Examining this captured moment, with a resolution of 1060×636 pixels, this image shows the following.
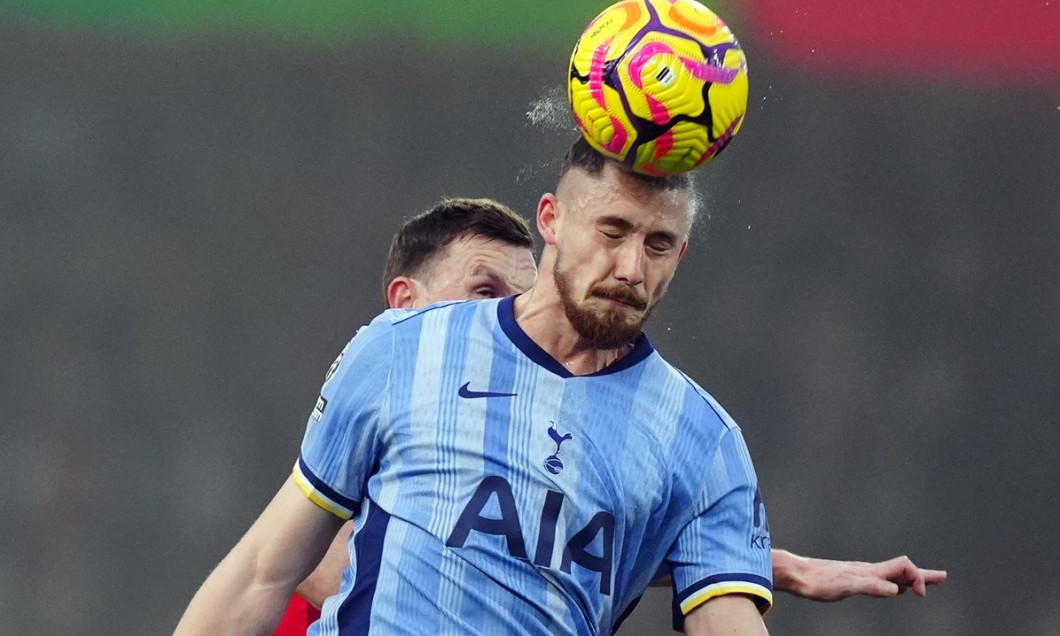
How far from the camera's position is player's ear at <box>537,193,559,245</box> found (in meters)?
2.31

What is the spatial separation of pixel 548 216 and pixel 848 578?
756mm

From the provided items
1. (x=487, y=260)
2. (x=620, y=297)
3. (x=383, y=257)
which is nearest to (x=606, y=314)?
(x=620, y=297)

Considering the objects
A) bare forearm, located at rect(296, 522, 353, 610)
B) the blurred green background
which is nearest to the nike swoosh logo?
bare forearm, located at rect(296, 522, 353, 610)

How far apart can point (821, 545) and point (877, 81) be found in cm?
139

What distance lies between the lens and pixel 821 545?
445cm

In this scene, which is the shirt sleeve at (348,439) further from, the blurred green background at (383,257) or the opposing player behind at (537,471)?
the blurred green background at (383,257)

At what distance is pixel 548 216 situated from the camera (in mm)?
2328

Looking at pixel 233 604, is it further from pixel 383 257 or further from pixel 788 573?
pixel 383 257

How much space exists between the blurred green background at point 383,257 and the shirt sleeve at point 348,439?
2229 mm

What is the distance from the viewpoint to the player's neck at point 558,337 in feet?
7.53

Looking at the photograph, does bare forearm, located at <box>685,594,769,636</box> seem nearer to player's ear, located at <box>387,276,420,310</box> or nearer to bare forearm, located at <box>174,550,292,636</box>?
bare forearm, located at <box>174,550,292,636</box>

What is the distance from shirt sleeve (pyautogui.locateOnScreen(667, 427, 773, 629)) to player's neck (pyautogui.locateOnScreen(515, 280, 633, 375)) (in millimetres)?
232

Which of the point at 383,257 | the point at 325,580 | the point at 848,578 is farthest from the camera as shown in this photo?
the point at 383,257

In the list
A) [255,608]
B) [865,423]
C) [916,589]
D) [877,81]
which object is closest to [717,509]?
[916,589]
